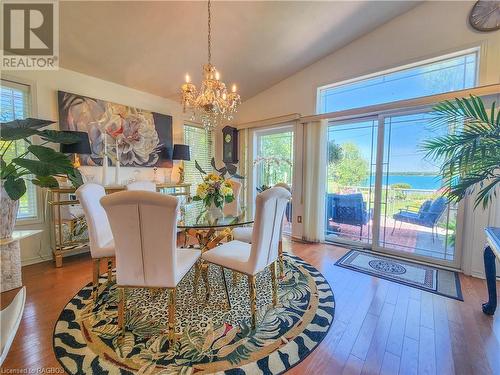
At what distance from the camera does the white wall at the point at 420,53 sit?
8.19ft

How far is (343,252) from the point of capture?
335 cm

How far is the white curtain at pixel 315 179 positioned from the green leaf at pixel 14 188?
352 centimetres

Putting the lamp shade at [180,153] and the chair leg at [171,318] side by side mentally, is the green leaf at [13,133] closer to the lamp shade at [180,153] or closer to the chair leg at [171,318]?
the chair leg at [171,318]

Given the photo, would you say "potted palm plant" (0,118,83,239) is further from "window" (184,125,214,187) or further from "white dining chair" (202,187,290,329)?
"window" (184,125,214,187)

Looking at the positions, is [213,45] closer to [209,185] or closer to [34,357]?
[209,185]

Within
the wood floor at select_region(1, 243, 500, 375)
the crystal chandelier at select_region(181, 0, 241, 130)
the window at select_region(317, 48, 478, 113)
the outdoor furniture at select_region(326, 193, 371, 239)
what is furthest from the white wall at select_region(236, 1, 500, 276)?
the crystal chandelier at select_region(181, 0, 241, 130)

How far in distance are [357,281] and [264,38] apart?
3246 millimetres

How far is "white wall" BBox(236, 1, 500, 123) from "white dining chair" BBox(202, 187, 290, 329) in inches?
100

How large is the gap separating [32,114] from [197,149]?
8.19 ft

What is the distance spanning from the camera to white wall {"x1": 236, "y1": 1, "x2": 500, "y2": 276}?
8.19 feet

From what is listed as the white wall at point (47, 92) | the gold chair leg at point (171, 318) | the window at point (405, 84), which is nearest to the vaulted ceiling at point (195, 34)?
the white wall at point (47, 92)

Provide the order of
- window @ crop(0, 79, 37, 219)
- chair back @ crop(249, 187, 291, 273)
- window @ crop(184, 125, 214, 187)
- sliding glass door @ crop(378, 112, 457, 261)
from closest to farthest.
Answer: chair back @ crop(249, 187, 291, 273)
window @ crop(0, 79, 37, 219)
sliding glass door @ crop(378, 112, 457, 261)
window @ crop(184, 125, 214, 187)

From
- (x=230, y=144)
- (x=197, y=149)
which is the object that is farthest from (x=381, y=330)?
(x=197, y=149)

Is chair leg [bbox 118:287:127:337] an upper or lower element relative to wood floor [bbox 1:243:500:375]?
upper
